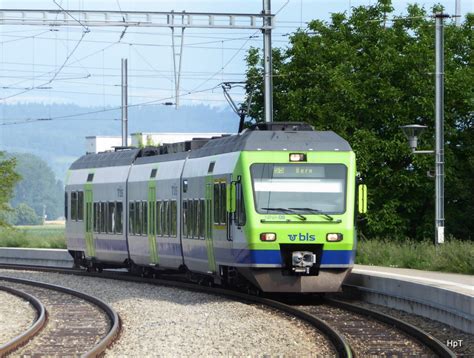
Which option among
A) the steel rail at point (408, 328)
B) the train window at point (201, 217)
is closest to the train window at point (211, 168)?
the train window at point (201, 217)

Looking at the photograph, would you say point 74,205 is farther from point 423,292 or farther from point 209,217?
point 423,292

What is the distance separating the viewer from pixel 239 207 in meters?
24.5

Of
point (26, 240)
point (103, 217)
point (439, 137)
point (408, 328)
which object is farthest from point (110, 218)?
point (26, 240)

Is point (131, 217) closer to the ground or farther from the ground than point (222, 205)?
closer to the ground

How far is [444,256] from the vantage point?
29.0m

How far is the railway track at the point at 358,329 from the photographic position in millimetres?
17094

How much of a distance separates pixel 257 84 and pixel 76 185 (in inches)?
516

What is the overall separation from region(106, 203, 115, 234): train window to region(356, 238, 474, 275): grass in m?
6.55

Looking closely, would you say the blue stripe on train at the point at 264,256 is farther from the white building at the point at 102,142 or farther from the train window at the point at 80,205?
the white building at the point at 102,142

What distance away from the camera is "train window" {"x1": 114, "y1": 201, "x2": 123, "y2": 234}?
3500 centimetres

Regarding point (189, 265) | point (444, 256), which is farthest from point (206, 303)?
point (444, 256)

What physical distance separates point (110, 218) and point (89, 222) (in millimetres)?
1763

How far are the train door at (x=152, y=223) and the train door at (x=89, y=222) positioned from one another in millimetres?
4894

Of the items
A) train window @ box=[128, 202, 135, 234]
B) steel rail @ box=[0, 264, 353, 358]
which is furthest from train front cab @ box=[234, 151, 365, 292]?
train window @ box=[128, 202, 135, 234]
